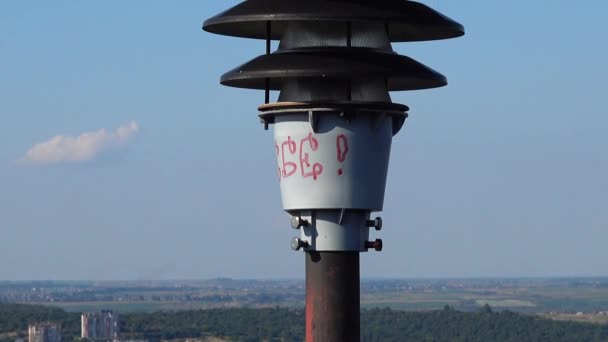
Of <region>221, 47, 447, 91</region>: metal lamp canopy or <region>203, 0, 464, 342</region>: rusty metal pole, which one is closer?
<region>221, 47, 447, 91</region>: metal lamp canopy

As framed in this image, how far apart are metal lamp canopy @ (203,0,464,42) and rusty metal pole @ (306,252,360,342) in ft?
11.2

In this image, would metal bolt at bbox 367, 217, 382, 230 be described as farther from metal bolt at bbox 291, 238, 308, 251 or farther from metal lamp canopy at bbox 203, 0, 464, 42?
metal lamp canopy at bbox 203, 0, 464, 42

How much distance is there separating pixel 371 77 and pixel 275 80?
5.13 ft

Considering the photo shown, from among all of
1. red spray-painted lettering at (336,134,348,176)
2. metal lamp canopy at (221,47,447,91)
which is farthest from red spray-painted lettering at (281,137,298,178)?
metal lamp canopy at (221,47,447,91)

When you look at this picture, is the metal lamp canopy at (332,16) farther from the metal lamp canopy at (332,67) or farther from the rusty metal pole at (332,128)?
the metal lamp canopy at (332,67)

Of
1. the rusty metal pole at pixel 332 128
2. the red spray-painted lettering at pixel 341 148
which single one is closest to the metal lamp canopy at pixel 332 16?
the rusty metal pole at pixel 332 128

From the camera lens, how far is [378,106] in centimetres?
2623

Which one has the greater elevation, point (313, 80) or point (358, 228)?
point (313, 80)

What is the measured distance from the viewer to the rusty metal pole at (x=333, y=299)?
26.2 metres

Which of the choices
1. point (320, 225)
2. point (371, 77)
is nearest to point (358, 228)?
point (320, 225)

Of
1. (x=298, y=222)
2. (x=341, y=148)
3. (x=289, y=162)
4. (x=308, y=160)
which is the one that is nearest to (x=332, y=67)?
(x=341, y=148)

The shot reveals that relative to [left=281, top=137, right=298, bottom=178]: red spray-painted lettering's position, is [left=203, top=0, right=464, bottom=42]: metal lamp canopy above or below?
above

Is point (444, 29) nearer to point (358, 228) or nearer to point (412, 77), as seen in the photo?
point (412, 77)

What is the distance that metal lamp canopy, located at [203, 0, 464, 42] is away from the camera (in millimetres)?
25391
